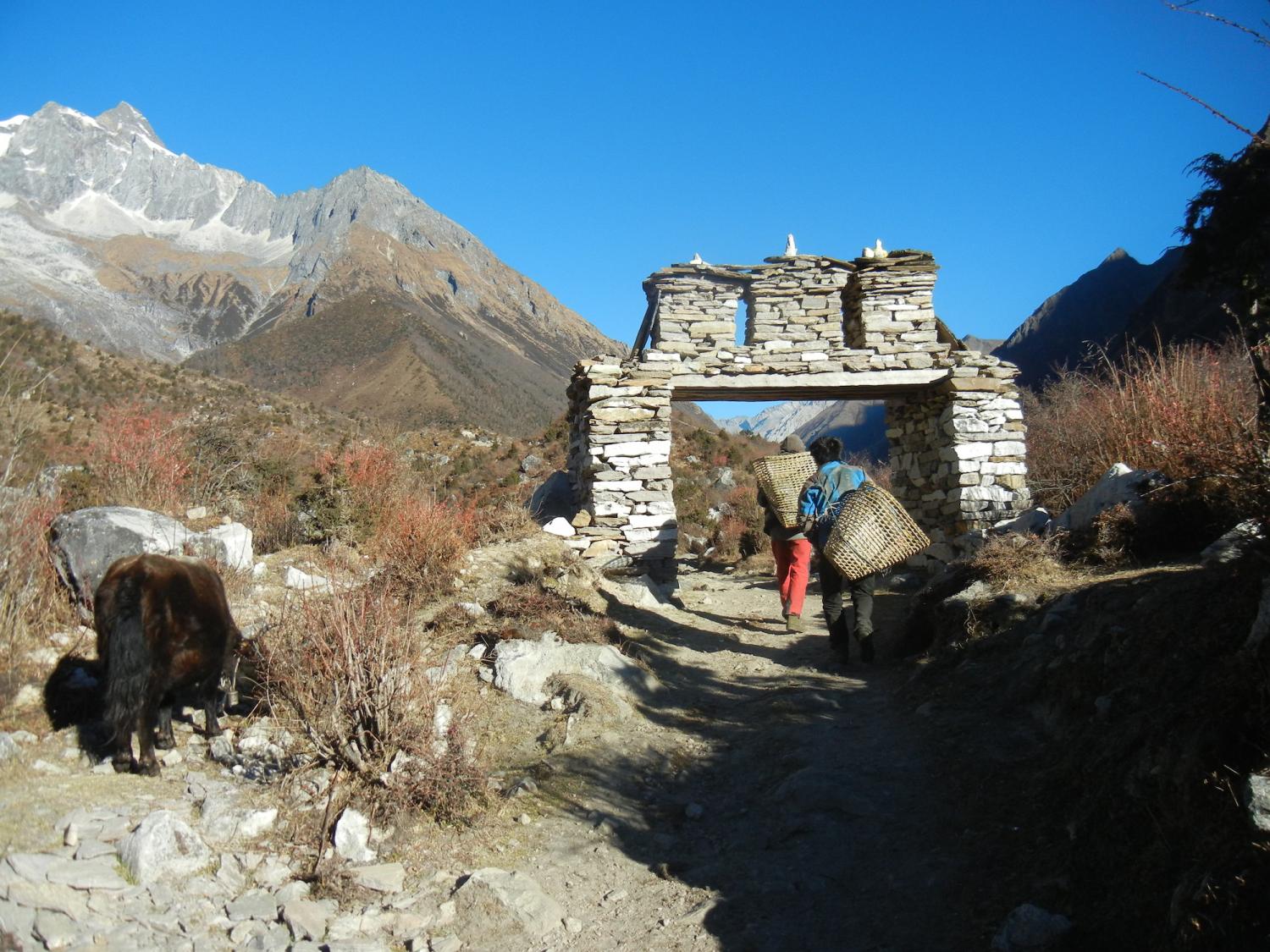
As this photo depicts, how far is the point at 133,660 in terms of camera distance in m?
4.50

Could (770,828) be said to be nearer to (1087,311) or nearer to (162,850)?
(162,850)

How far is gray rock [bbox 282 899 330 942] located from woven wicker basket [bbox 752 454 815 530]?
5501mm

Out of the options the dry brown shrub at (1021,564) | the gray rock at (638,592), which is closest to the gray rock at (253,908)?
the dry brown shrub at (1021,564)

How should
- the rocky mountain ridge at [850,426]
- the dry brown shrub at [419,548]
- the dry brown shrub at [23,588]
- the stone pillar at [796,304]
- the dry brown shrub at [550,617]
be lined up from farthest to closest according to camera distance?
1. the rocky mountain ridge at [850,426]
2. the stone pillar at [796,304]
3. the dry brown shrub at [419,548]
4. the dry brown shrub at [550,617]
5. the dry brown shrub at [23,588]

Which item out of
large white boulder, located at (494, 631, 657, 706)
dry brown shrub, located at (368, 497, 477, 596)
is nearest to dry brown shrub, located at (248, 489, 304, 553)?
dry brown shrub, located at (368, 497, 477, 596)

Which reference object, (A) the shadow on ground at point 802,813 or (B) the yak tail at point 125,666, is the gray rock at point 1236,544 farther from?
(B) the yak tail at point 125,666

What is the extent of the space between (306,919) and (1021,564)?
5738mm

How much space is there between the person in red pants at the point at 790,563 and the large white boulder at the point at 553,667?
2.31 metres

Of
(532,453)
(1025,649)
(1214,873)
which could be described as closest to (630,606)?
Result: (1025,649)

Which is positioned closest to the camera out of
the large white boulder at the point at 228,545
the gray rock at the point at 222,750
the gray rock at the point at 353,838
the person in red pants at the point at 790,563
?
the gray rock at the point at 353,838

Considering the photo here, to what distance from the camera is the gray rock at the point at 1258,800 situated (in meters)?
2.55

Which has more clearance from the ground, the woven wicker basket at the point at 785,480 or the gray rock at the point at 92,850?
the woven wicker basket at the point at 785,480

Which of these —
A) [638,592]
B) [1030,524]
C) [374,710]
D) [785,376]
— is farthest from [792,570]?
[374,710]

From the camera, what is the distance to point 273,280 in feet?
396
